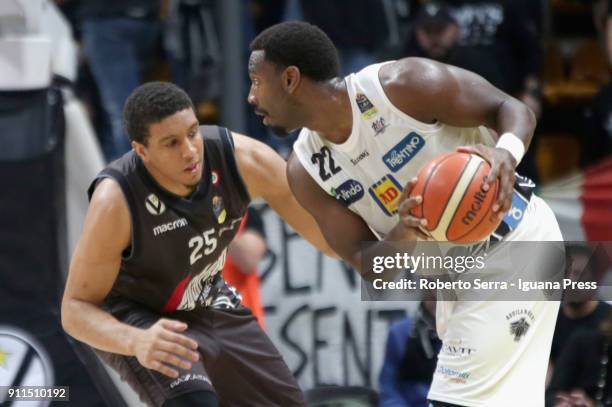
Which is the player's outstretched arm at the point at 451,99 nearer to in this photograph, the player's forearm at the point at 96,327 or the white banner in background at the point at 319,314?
the player's forearm at the point at 96,327

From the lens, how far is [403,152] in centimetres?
450

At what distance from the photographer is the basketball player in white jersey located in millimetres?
4359

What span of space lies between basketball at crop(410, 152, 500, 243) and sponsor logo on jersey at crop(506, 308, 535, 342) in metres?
0.38

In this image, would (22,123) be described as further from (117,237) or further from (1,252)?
(117,237)

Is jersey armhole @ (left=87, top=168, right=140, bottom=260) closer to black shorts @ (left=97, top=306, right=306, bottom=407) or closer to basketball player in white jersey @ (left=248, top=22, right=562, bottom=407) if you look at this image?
black shorts @ (left=97, top=306, right=306, bottom=407)

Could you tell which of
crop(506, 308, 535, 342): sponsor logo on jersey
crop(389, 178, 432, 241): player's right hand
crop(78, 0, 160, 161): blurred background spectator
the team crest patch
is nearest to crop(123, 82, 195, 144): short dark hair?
the team crest patch

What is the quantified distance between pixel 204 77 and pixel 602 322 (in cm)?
320

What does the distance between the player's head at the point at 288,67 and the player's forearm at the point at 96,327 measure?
94 centimetres

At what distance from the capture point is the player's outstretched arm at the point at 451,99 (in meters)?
4.31

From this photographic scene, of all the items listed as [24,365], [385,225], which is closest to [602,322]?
[385,225]

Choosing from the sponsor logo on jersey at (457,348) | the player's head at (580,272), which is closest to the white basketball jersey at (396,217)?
the sponsor logo on jersey at (457,348)

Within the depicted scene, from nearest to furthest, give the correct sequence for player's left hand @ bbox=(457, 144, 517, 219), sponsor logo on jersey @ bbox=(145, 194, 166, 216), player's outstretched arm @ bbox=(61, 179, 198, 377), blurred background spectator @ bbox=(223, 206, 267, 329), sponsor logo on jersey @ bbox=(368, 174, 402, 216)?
player's left hand @ bbox=(457, 144, 517, 219) → sponsor logo on jersey @ bbox=(368, 174, 402, 216) → player's outstretched arm @ bbox=(61, 179, 198, 377) → sponsor logo on jersey @ bbox=(145, 194, 166, 216) → blurred background spectator @ bbox=(223, 206, 267, 329)

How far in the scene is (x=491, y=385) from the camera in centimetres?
434

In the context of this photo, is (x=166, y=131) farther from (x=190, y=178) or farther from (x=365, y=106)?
(x=365, y=106)
